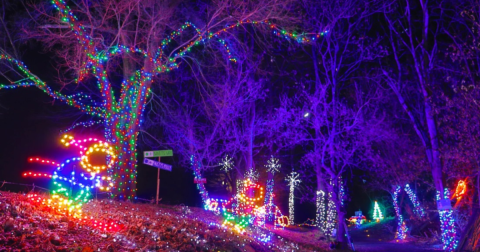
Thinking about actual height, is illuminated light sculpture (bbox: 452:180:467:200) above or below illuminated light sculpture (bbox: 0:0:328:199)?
below

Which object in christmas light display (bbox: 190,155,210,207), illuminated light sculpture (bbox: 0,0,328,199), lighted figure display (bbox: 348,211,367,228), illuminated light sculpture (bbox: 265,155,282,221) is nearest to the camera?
illuminated light sculpture (bbox: 0,0,328,199)

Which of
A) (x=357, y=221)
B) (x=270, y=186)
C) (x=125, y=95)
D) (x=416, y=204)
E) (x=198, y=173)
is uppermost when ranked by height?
(x=125, y=95)

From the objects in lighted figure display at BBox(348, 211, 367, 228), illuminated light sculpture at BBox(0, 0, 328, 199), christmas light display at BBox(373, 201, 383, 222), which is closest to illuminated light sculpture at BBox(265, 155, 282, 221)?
lighted figure display at BBox(348, 211, 367, 228)

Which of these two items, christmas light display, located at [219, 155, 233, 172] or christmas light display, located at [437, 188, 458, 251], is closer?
christmas light display, located at [437, 188, 458, 251]

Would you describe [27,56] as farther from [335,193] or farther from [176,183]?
[335,193]

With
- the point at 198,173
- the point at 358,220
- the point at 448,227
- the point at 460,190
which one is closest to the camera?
the point at 448,227

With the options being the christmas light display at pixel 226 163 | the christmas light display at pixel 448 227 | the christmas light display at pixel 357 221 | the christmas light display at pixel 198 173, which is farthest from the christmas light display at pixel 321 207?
the christmas light display at pixel 357 221

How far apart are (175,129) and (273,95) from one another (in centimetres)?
698

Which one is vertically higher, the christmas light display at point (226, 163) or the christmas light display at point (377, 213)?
the christmas light display at point (226, 163)

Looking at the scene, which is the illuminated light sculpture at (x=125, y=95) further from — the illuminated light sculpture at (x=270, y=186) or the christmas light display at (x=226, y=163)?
the illuminated light sculpture at (x=270, y=186)

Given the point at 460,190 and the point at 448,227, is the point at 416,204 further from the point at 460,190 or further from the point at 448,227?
the point at 448,227

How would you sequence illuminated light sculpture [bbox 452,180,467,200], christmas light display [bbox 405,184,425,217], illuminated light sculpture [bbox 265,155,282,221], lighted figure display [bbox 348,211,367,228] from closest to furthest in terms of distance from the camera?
illuminated light sculpture [bbox 452,180,467,200] < christmas light display [bbox 405,184,425,217] < illuminated light sculpture [bbox 265,155,282,221] < lighted figure display [bbox 348,211,367,228]

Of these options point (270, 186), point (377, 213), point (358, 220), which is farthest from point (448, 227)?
point (377, 213)

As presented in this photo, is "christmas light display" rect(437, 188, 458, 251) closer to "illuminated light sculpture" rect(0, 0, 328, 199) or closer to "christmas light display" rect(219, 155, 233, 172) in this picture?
"illuminated light sculpture" rect(0, 0, 328, 199)
